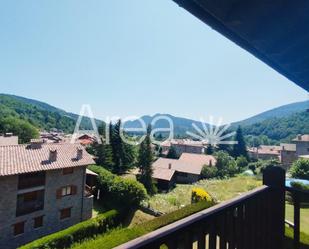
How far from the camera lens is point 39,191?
571 inches

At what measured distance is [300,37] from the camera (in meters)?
1.95

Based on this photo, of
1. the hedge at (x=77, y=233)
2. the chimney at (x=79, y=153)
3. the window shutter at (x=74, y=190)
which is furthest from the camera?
the chimney at (x=79, y=153)

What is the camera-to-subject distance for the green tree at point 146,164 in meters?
25.3

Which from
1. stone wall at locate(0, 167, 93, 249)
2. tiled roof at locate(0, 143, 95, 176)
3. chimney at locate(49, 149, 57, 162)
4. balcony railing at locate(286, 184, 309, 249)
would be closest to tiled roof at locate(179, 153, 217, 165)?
stone wall at locate(0, 167, 93, 249)

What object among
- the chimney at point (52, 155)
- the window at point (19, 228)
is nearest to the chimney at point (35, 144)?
the chimney at point (52, 155)

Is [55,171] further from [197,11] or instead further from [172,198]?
[197,11]

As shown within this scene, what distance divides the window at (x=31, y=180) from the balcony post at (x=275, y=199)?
14.2 metres

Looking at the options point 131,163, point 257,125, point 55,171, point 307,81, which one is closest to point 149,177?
point 131,163

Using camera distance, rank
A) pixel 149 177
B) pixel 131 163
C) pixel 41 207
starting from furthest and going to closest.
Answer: pixel 131 163, pixel 149 177, pixel 41 207

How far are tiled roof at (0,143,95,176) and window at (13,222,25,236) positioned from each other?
9.68 ft

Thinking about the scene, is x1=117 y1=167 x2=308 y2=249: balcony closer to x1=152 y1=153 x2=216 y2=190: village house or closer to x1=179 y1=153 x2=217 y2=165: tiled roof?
x1=152 y1=153 x2=216 y2=190: village house

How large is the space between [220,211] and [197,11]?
1.27 m

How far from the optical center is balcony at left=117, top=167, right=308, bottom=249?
46.3 inches

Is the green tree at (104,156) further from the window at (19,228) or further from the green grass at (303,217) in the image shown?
the green grass at (303,217)
